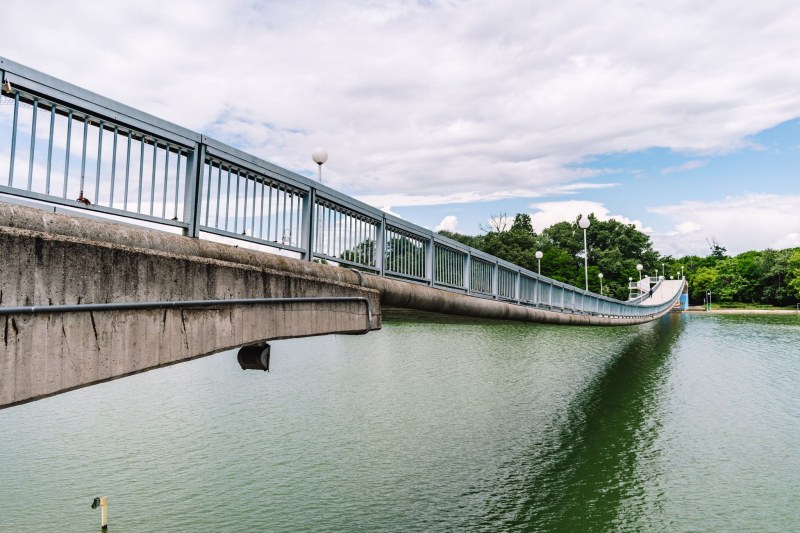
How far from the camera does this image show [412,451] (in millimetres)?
16047

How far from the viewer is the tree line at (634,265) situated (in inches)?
3292

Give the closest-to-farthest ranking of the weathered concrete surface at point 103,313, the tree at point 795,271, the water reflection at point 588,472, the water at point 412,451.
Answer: the weathered concrete surface at point 103,313, the water reflection at point 588,472, the water at point 412,451, the tree at point 795,271

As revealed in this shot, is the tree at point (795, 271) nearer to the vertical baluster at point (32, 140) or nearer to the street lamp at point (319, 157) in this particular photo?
the street lamp at point (319, 157)

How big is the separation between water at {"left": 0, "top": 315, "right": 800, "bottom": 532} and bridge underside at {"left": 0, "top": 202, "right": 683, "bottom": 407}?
687 centimetres

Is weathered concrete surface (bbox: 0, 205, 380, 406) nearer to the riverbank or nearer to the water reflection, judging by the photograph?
the water reflection

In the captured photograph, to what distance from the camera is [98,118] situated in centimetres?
483

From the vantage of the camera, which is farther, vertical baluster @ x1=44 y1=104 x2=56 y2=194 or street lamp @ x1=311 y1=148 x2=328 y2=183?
street lamp @ x1=311 y1=148 x2=328 y2=183

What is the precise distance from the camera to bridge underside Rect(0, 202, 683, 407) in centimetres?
380

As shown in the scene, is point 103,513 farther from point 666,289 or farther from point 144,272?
point 666,289

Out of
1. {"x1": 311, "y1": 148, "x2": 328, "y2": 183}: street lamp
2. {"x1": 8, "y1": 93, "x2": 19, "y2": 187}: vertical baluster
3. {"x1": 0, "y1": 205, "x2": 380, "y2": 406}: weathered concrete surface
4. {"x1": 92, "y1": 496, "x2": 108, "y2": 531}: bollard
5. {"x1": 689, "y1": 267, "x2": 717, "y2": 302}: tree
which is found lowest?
{"x1": 92, "y1": 496, "x2": 108, "y2": 531}: bollard

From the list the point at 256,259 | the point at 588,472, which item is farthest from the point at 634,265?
the point at 256,259

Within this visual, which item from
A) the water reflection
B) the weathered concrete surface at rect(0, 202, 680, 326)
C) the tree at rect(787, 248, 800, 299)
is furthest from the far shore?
the weathered concrete surface at rect(0, 202, 680, 326)

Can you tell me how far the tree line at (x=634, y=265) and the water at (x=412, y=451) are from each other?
173 ft

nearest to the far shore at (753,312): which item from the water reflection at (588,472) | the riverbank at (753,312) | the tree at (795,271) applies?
the riverbank at (753,312)
